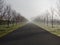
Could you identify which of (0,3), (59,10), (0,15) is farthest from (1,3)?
(59,10)

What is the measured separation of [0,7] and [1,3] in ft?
2.68

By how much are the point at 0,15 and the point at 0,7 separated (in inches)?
198

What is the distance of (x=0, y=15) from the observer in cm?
3284

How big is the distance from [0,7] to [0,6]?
0.18m

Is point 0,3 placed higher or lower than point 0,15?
higher

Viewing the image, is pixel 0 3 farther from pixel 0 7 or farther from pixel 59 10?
pixel 59 10

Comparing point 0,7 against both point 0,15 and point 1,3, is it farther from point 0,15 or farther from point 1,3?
point 0,15

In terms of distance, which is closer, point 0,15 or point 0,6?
point 0,6

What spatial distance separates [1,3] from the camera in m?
28.4

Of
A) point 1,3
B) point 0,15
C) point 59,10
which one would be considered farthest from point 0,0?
point 59,10

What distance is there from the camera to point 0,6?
2808 centimetres

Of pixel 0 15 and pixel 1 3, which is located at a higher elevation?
pixel 1 3

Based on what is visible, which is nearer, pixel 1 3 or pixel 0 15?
pixel 1 3

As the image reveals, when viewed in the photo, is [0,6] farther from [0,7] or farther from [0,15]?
[0,15]
